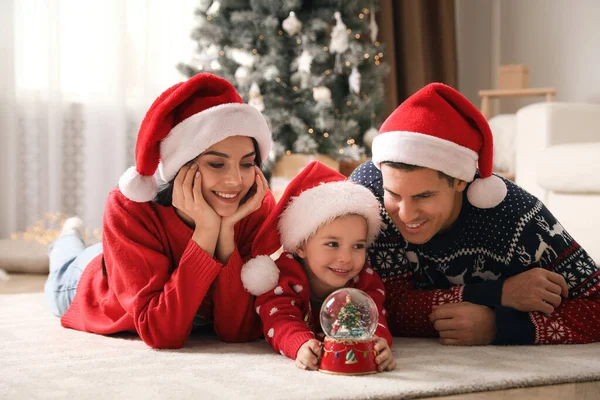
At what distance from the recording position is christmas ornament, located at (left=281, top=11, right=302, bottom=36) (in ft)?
13.6

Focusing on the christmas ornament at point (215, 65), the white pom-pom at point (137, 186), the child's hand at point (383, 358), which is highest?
the christmas ornament at point (215, 65)

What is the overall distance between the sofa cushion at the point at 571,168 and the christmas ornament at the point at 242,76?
1.73 m

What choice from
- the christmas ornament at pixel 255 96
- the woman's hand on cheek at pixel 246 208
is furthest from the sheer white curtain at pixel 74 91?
the woman's hand on cheek at pixel 246 208

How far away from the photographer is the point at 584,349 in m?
1.79

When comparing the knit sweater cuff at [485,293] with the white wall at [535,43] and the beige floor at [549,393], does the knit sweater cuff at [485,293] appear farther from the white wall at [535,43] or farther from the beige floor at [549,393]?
the white wall at [535,43]

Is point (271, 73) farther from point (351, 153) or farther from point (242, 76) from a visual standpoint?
point (351, 153)

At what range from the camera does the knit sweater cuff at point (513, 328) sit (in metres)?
1.83

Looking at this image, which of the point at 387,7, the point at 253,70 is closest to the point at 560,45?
the point at 387,7

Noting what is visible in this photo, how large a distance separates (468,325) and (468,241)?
227 millimetres

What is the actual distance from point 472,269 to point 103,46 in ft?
10.2

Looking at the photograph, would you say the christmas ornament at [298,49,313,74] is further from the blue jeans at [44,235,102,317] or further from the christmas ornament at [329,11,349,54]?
the blue jeans at [44,235,102,317]

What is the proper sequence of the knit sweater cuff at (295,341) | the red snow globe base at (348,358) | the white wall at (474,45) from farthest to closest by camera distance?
1. the white wall at (474,45)
2. the knit sweater cuff at (295,341)
3. the red snow globe base at (348,358)

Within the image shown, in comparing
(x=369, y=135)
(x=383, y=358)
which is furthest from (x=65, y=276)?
(x=369, y=135)

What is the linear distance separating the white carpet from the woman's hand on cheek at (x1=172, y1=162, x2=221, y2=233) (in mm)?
308
